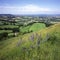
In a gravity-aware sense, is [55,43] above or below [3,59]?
above

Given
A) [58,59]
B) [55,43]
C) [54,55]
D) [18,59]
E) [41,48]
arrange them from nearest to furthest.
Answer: [58,59]
[54,55]
[18,59]
[41,48]
[55,43]

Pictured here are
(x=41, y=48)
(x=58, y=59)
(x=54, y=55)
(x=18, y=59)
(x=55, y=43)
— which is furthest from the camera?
(x=55, y=43)

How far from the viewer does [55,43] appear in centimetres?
1153

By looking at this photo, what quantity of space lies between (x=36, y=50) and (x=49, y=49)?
3.38 ft

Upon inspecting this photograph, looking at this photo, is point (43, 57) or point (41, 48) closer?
point (43, 57)

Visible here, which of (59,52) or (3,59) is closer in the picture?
(59,52)

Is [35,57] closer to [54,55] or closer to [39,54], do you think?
[39,54]

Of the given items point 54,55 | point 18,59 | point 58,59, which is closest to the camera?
point 58,59

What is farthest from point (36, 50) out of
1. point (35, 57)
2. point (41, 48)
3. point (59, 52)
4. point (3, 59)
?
point (3, 59)

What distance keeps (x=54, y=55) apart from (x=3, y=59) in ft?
13.8

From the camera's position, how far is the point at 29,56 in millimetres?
9562

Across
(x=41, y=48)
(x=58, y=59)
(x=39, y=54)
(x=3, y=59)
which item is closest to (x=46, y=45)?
(x=41, y=48)

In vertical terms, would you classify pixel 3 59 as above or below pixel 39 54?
below

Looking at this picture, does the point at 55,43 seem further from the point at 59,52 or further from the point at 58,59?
the point at 58,59
